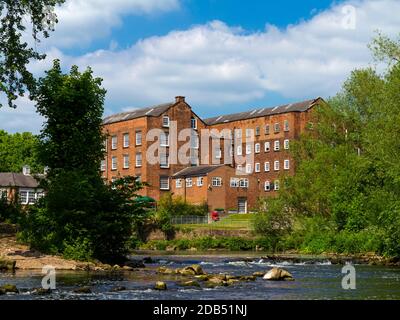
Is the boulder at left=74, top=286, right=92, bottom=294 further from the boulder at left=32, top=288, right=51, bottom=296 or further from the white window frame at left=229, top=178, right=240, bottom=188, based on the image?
the white window frame at left=229, top=178, right=240, bottom=188

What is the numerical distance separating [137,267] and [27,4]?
15.2 m

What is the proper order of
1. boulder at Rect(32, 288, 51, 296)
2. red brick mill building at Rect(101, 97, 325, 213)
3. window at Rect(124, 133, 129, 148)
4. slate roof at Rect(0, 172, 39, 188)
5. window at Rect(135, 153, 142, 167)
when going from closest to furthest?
boulder at Rect(32, 288, 51, 296) < slate roof at Rect(0, 172, 39, 188) < red brick mill building at Rect(101, 97, 325, 213) < window at Rect(135, 153, 142, 167) < window at Rect(124, 133, 129, 148)

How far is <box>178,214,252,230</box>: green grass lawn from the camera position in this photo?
77.5 m

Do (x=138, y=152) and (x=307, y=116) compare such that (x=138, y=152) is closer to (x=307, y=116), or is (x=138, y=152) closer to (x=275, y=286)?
(x=307, y=116)

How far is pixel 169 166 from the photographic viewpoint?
9956 centimetres

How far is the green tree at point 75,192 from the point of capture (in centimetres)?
3812

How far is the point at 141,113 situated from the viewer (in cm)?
10131

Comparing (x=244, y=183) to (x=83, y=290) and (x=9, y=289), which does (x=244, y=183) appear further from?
(x=9, y=289)

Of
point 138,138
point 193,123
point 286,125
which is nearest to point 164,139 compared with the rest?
point 138,138

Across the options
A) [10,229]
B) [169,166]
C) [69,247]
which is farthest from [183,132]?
[69,247]

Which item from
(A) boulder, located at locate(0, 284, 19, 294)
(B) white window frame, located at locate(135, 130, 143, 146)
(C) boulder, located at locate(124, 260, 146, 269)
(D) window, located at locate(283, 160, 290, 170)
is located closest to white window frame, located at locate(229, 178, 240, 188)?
(D) window, located at locate(283, 160, 290, 170)

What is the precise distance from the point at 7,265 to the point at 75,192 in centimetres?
593

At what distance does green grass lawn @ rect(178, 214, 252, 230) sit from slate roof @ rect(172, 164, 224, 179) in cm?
833

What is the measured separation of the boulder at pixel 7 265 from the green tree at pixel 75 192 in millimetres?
3460
